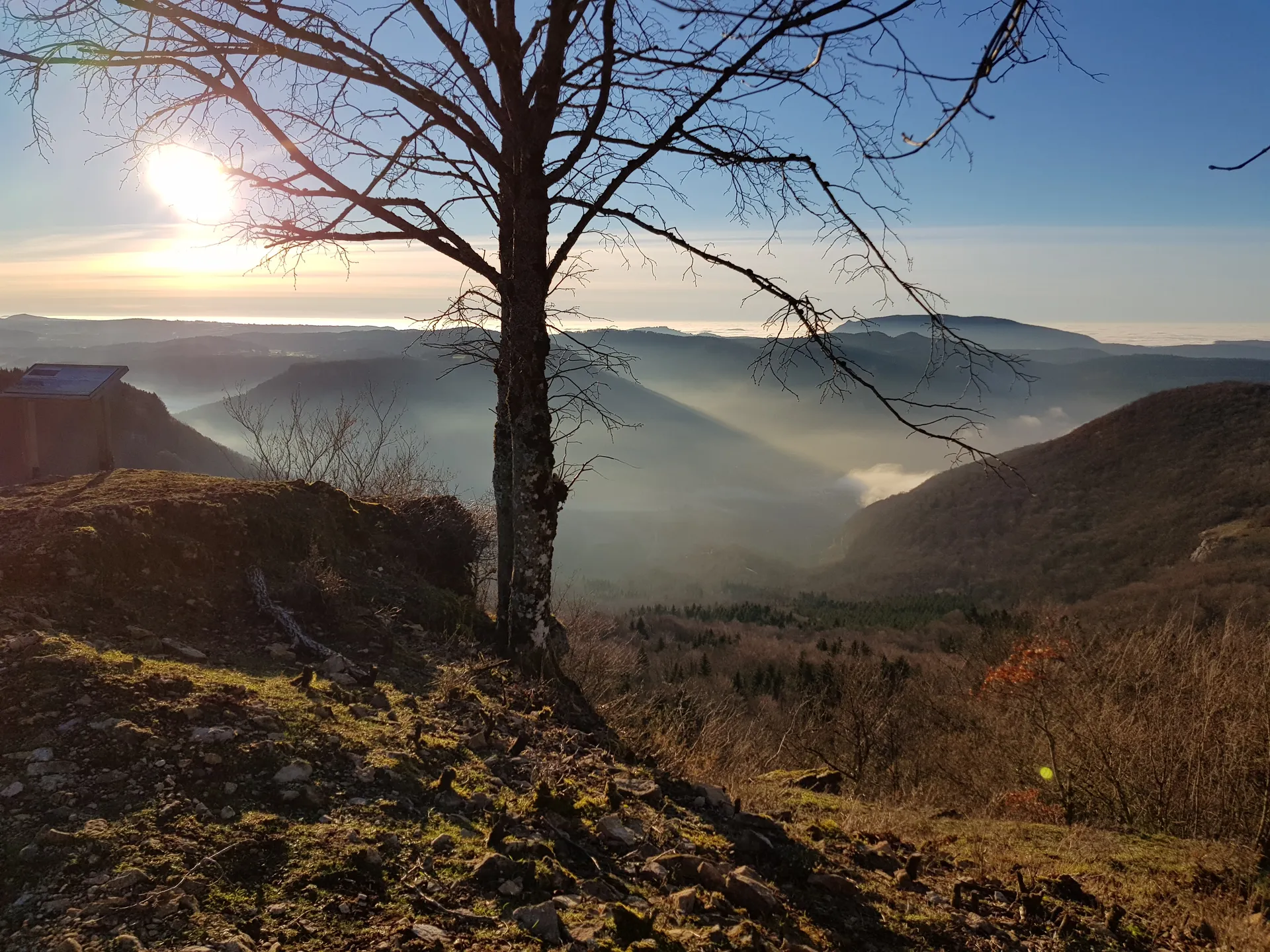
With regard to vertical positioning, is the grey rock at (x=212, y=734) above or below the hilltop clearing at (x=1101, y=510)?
above

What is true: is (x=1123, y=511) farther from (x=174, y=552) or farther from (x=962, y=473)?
(x=174, y=552)

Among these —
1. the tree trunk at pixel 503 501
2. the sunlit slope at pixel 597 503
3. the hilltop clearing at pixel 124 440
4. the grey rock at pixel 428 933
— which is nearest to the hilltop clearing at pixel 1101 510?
the tree trunk at pixel 503 501

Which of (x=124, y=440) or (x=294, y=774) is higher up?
(x=294, y=774)

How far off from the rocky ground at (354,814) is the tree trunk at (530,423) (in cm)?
49

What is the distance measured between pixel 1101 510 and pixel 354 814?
7265 cm

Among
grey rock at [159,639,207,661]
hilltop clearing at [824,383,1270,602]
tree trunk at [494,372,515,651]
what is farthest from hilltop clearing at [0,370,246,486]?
hilltop clearing at [824,383,1270,602]

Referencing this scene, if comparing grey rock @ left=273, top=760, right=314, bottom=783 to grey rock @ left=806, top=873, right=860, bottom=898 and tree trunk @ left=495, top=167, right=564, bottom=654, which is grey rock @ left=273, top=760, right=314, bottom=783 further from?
grey rock @ left=806, top=873, right=860, bottom=898

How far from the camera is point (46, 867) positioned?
2.34 m

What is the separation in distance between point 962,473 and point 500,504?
95.3 m

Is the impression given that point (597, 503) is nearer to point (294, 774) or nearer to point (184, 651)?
point (184, 651)

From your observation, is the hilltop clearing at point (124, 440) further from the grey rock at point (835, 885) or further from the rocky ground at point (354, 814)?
the grey rock at point (835, 885)

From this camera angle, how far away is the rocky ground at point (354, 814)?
2441 mm

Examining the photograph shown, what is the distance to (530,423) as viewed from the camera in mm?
5398

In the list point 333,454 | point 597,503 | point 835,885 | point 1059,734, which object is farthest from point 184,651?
point 597,503
